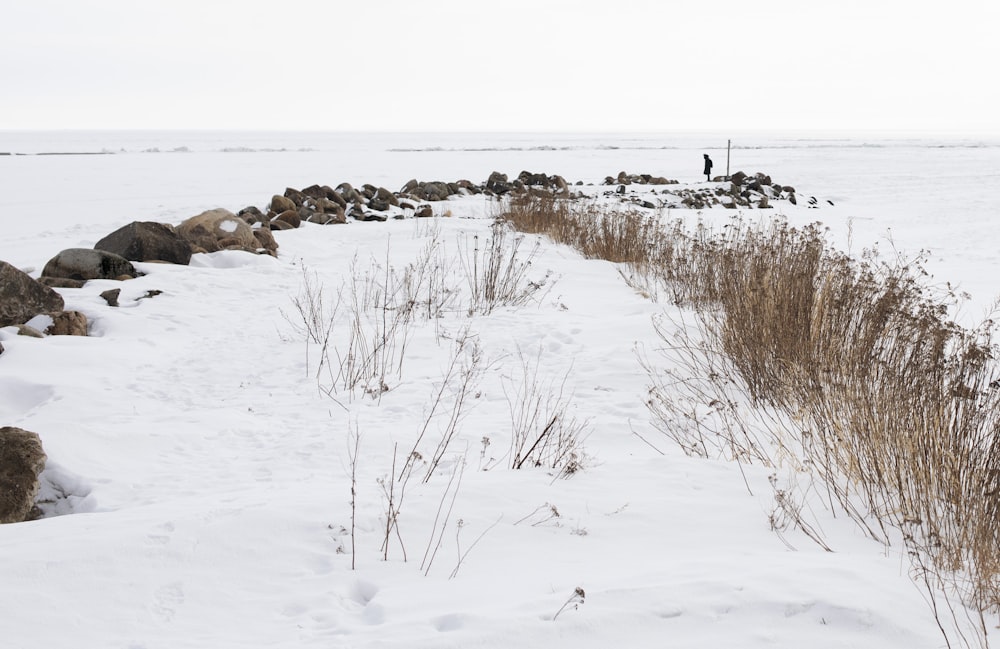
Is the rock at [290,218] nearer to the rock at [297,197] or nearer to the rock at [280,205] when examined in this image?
the rock at [280,205]

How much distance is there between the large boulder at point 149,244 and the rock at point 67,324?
105 inches

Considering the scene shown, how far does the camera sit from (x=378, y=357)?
532 centimetres

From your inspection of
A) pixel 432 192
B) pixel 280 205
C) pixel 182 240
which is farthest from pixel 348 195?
pixel 182 240

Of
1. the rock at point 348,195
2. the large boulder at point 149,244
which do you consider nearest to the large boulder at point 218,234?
the large boulder at point 149,244

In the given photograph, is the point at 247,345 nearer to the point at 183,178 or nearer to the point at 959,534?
the point at 959,534

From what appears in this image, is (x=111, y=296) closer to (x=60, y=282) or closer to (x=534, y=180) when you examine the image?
(x=60, y=282)

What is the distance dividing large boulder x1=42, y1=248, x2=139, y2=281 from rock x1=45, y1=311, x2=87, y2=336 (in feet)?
6.50

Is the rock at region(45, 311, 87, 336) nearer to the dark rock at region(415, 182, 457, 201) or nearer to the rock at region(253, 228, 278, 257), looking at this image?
the rock at region(253, 228, 278, 257)

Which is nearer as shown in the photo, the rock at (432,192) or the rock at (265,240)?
the rock at (265,240)

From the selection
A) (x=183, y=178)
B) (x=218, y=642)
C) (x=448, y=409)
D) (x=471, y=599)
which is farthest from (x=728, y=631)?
(x=183, y=178)

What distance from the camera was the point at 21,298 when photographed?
5.93 meters

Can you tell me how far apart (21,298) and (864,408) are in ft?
20.6

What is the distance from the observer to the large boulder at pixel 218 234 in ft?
30.7

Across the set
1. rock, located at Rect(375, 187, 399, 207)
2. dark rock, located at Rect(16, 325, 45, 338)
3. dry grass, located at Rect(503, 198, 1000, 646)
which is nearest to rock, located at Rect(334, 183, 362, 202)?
rock, located at Rect(375, 187, 399, 207)
